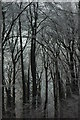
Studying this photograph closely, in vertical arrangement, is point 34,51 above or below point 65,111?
above

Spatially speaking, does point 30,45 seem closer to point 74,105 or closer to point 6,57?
point 6,57

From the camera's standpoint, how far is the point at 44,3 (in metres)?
2.03

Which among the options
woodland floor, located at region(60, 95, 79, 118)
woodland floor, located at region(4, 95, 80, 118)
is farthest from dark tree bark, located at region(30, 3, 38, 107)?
woodland floor, located at region(60, 95, 79, 118)

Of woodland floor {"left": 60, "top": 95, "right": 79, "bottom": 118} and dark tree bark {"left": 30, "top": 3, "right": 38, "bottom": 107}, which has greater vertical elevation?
dark tree bark {"left": 30, "top": 3, "right": 38, "bottom": 107}

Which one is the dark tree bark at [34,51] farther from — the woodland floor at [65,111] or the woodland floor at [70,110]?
the woodland floor at [70,110]

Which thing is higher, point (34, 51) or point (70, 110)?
point (34, 51)

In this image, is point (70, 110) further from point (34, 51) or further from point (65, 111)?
point (34, 51)

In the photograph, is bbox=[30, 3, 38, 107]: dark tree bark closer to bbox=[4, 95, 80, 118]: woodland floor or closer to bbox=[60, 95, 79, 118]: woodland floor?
bbox=[4, 95, 80, 118]: woodland floor

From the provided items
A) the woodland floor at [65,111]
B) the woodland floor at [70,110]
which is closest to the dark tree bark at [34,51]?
the woodland floor at [65,111]

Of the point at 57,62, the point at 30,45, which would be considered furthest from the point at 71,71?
the point at 30,45

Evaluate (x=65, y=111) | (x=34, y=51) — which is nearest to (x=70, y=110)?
(x=65, y=111)

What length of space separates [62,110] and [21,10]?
1.03 metres

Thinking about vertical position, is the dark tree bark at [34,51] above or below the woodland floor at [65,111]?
above

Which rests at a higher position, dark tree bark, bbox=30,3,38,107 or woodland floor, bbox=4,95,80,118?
dark tree bark, bbox=30,3,38,107
